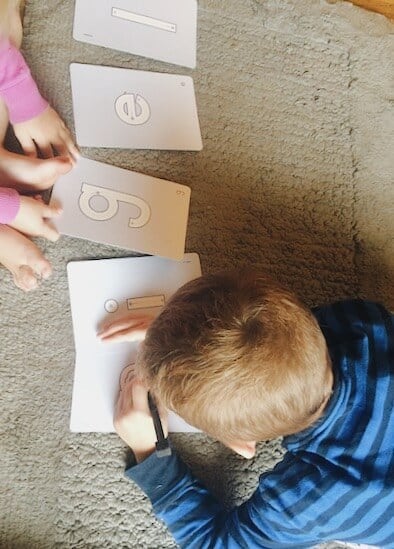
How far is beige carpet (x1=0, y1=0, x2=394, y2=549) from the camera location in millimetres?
838

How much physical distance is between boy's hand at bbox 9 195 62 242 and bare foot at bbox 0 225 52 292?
0.01 m

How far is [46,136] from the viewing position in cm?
91

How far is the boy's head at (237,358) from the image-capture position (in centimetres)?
57

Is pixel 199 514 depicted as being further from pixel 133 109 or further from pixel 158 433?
pixel 133 109

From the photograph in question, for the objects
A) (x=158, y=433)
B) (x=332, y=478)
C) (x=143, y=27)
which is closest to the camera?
(x=332, y=478)

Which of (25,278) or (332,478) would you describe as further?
(25,278)

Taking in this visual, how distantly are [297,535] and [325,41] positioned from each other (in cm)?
81

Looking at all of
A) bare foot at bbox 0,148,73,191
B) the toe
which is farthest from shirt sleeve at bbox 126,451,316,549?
bare foot at bbox 0,148,73,191

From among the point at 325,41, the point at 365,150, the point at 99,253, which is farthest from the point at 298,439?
the point at 325,41

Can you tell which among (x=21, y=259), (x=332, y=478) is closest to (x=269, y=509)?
(x=332, y=478)

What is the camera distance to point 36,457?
0.83 meters

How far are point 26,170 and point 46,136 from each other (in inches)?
2.8

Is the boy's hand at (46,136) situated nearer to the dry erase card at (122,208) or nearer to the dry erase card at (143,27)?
the dry erase card at (122,208)

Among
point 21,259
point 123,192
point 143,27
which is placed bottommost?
point 21,259
